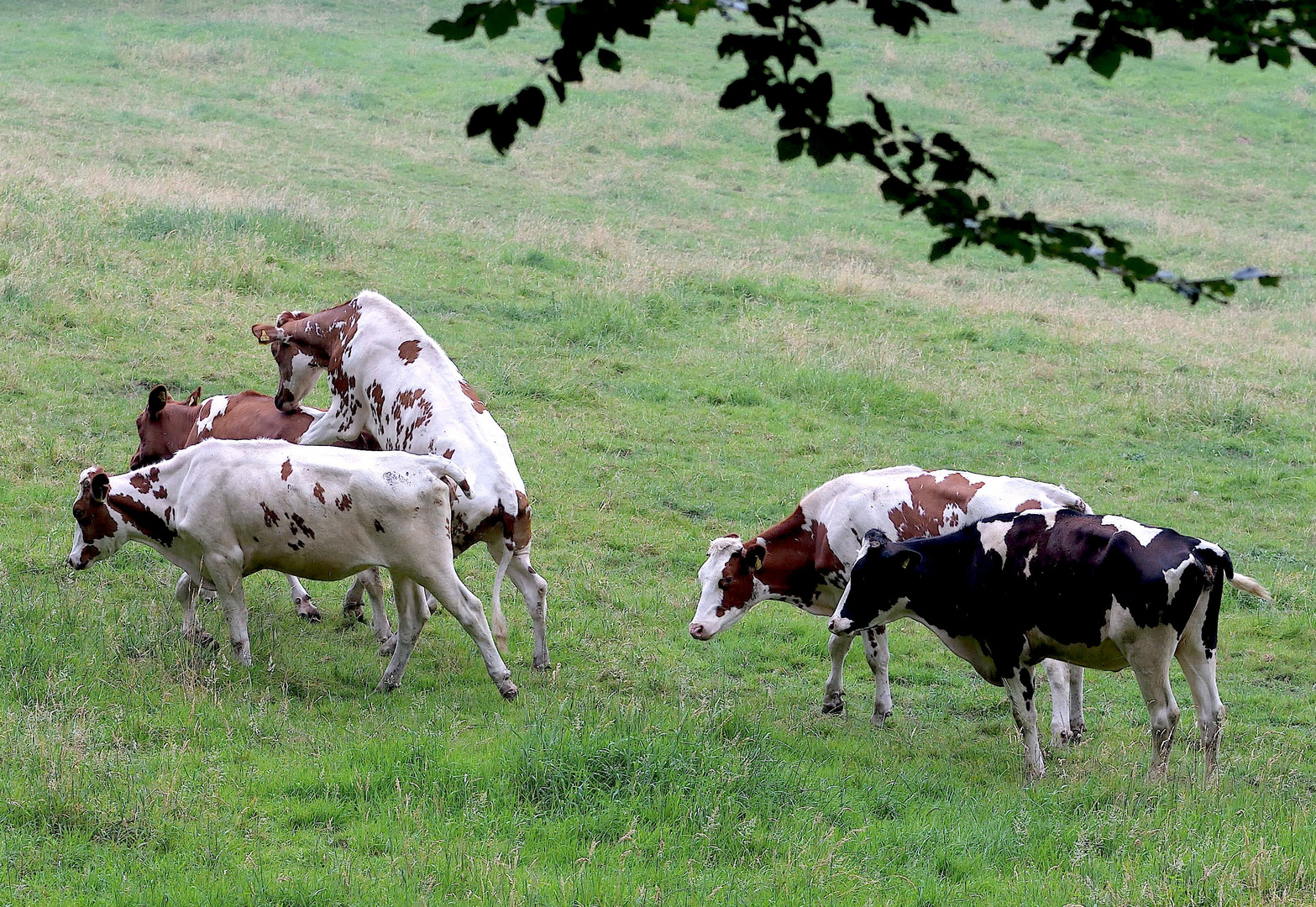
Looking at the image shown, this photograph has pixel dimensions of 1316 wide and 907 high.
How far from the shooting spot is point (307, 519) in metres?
8.35

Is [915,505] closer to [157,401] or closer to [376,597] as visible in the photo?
[376,597]

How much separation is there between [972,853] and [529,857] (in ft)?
7.05

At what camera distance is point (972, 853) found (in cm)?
641

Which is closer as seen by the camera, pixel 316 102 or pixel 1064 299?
pixel 1064 299

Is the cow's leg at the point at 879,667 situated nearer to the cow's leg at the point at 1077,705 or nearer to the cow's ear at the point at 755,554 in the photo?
the cow's ear at the point at 755,554

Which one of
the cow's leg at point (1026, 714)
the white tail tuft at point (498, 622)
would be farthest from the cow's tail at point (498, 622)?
the cow's leg at point (1026, 714)

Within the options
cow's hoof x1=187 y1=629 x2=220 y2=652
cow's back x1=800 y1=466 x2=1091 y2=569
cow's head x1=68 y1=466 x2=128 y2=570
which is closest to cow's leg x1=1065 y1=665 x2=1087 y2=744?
cow's back x1=800 y1=466 x2=1091 y2=569

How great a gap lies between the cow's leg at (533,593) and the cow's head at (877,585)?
2035 mm

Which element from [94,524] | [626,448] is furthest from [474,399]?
[626,448]

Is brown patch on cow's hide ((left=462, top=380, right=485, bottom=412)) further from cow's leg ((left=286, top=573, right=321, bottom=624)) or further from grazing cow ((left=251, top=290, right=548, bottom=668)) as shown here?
cow's leg ((left=286, top=573, right=321, bottom=624))

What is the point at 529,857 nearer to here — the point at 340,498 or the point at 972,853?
the point at 972,853

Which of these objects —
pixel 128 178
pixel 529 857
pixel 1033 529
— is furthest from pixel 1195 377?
pixel 128 178

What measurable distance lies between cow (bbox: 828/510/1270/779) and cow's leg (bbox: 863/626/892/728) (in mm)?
555

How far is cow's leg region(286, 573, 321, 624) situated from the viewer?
32.4ft
